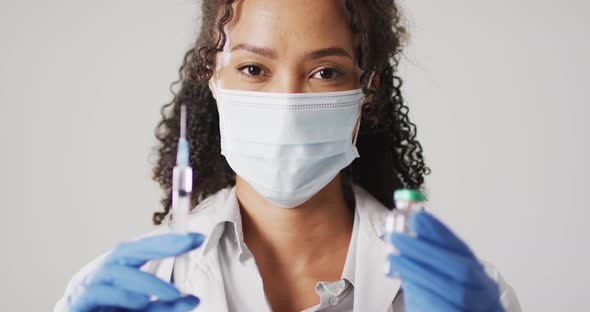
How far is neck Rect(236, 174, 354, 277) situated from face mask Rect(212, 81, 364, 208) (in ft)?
0.24

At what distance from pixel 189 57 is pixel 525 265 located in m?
1.38

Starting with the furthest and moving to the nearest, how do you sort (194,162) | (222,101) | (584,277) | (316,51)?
(584,277) < (194,162) < (222,101) < (316,51)

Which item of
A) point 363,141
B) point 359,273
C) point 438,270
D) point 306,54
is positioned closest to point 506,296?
point 359,273

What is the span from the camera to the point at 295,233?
6.20ft

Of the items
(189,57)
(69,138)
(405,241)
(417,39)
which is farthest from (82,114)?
(405,241)

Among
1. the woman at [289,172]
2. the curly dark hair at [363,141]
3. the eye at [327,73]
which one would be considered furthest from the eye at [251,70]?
the curly dark hair at [363,141]

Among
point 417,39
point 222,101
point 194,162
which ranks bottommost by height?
point 194,162

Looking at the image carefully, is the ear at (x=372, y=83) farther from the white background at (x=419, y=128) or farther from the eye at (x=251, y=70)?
the white background at (x=419, y=128)

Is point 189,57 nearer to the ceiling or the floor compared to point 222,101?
nearer to the ceiling

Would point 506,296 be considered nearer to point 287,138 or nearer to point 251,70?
point 287,138

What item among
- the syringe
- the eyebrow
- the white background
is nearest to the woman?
the eyebrow

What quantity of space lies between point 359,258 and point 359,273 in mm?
41

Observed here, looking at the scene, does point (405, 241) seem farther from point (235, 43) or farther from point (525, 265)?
point (525, 265)

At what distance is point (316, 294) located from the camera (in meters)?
1.85
